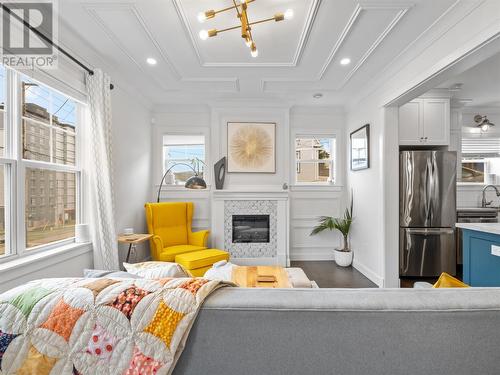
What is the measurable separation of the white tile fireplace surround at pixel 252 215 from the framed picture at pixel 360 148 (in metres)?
1.19

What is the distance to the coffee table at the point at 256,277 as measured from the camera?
2227mm

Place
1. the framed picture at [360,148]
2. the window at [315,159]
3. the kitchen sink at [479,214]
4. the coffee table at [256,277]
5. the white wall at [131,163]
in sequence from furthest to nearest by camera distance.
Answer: the window at [315,159] < the kitchen sink at [479,214] < the framed picture at [360,148] < the white wall at [131,163] < the coffee table at [256,277]

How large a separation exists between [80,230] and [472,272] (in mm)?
3656

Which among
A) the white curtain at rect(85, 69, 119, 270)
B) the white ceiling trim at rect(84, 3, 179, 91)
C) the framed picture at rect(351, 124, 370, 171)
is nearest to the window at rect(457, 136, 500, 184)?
the framed picture at rect(351, 124, 370, 171)

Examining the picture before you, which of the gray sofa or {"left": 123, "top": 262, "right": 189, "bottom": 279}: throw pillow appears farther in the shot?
{"left": 123, "top": 262, "right": 189, "bottom": 279}: throw pillow

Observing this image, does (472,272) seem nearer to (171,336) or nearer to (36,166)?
(171,336)

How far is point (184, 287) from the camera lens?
0.98m

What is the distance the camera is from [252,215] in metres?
4.18

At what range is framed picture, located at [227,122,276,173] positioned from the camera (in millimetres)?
4215

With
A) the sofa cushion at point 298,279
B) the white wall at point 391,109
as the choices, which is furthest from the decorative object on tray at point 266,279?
the white wall at point 391,109

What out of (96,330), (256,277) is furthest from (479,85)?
(96,330)

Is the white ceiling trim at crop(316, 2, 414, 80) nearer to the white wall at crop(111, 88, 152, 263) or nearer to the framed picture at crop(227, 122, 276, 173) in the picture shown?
the framed picture at crop(227, 122, 276, 173)

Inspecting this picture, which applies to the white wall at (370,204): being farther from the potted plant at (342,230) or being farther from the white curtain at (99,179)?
the white curtain at (99,179)

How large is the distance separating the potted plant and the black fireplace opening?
838 millimetres
